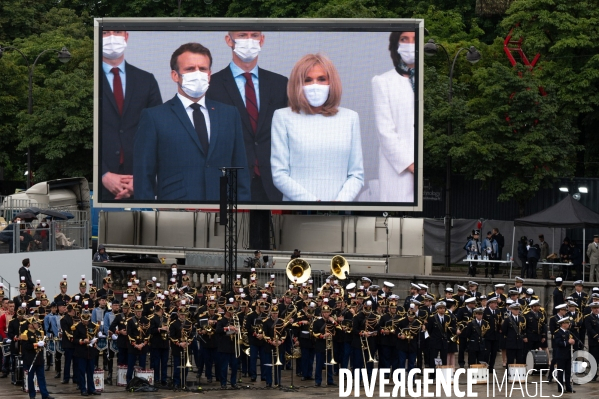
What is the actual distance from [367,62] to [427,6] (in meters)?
25.3

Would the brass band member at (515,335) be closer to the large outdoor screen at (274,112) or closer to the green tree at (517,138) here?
the large outdoor screen at (274,112)

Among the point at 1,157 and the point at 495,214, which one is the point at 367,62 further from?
the point at 1,157

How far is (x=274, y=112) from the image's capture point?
44.4 m

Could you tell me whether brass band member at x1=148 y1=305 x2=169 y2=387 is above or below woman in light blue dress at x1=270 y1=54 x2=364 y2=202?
below

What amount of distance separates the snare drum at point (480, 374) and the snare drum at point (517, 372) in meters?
0.53

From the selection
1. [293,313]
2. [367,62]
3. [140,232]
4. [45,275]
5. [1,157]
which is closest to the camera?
[293,313]

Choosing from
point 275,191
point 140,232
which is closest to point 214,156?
point 275,191

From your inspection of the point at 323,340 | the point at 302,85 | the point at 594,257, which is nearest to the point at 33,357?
the point at 323,340

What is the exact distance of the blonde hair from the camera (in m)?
44.2

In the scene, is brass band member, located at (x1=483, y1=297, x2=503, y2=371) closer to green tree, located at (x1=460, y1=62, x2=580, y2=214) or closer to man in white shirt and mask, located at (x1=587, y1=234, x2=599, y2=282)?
man in white shirt and mask, located at (x1=587, y1=234, x2=599, y2=282)

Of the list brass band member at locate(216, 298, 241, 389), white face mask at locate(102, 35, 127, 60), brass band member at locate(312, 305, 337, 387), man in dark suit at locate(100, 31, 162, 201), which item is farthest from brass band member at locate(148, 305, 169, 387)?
white face mask at locate(102, 35, 127, 60)

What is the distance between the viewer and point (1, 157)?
61.9 metres

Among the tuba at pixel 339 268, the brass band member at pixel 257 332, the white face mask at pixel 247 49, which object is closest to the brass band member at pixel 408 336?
the brass band member at pixel 257 332

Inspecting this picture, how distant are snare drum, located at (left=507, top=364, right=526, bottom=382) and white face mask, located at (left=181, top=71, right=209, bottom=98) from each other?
18.6 meters
